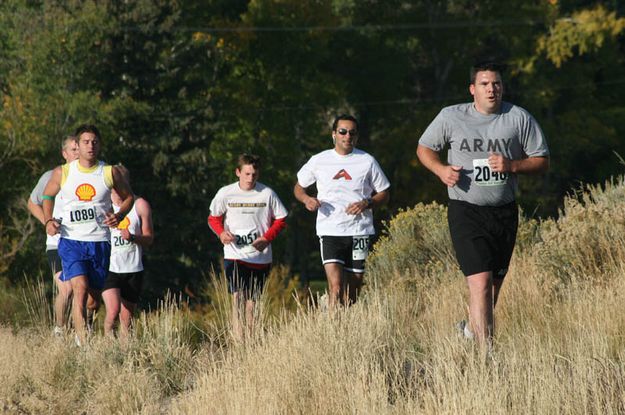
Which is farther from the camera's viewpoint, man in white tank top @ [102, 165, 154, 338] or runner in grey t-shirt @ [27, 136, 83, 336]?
man in white tank top @ [102, 165, 154, 338]

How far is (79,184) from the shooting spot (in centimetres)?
1155

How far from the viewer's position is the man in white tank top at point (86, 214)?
11555 millimetres

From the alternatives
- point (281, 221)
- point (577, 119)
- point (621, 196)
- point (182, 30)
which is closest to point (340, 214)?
point (281, 221)

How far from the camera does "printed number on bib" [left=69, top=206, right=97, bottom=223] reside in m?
11.6

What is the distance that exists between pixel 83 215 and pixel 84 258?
1.15 feet

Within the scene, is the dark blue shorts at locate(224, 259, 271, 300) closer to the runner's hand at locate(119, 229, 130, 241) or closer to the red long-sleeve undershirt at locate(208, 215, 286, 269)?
the red long-sleeve undershirt at locate(208, 215, 286, 269)

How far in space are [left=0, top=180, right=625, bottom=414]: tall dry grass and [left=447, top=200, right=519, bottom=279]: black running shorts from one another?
55 cm

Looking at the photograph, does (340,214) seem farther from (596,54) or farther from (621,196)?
(596,54)

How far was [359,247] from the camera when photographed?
40.3 feet

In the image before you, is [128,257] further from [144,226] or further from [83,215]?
[83,215]

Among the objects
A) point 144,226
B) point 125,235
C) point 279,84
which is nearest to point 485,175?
point 125,235

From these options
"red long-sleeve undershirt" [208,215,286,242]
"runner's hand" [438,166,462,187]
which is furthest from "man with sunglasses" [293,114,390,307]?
"runner's hand" [438,166,462,187]

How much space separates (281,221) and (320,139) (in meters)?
38.1

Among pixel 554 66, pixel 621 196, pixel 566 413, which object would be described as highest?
pixel 554 66
